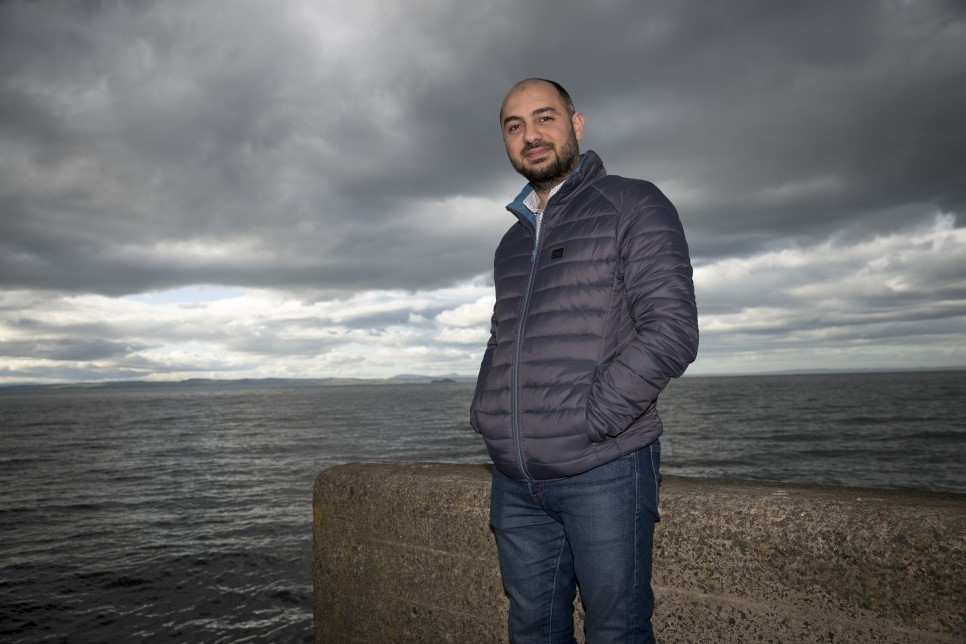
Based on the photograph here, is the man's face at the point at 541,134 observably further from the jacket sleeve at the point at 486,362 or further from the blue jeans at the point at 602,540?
the blue jeans at the point at 602,540

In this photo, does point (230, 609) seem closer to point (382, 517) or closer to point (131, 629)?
point (131, 629)

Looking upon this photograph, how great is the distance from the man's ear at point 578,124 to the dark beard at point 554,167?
0.05 meters

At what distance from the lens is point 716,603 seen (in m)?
2.13

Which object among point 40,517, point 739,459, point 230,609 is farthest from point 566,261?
point 739,459

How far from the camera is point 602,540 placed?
5.74 ft

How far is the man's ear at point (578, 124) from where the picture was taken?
87.6 inches

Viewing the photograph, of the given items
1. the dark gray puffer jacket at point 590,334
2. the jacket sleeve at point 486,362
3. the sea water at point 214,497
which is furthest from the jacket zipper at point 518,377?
the sea water at point 214,497

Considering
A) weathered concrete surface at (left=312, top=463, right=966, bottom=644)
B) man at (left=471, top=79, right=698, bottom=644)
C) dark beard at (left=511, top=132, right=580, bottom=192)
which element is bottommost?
weathered concrete surface at (left=312, top=463, right=966, bottom=644)

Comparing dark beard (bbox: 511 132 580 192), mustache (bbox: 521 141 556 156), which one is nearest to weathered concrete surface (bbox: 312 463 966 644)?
dark beard (bbox: 511 132 580 192)

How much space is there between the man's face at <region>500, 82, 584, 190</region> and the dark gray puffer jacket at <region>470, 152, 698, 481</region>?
0.29 ft

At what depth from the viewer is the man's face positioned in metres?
2.13

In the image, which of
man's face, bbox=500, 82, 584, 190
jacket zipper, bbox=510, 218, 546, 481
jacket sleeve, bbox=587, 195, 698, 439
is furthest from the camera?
man's face, bbox=500, 82, 584, 190

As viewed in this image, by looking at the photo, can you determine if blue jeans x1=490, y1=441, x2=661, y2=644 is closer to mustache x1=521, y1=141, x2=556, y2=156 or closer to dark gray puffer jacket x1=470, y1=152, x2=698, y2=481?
dark gray puffer jacket x1=470, y1=152, x2=698, y2=481

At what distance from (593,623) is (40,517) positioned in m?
15.5
